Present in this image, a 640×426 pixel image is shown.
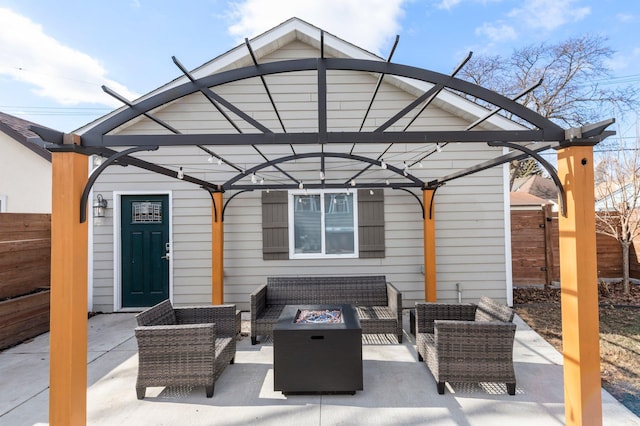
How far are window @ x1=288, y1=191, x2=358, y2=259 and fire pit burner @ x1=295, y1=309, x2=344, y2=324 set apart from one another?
6.57 ft

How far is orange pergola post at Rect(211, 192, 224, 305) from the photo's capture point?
5.14 m

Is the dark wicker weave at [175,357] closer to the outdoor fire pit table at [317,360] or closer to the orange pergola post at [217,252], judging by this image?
the outdoor fire pit table at [317,360]

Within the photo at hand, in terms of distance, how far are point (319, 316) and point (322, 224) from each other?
2.42 metres

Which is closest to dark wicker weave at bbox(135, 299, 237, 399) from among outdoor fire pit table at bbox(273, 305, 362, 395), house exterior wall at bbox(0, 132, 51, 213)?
outdoor fire pit table at bbox(273, 305, 362, 395)

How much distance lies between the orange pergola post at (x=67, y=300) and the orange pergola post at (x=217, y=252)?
2.97 metres

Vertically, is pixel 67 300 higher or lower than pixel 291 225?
lower

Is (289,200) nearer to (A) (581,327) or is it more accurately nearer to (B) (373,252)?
(B) (373,252)

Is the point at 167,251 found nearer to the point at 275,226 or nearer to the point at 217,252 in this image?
the point at 217,252

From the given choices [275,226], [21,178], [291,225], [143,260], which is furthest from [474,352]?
[21,178]

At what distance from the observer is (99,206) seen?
550 centimetres

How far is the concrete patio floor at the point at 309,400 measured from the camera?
100 inches

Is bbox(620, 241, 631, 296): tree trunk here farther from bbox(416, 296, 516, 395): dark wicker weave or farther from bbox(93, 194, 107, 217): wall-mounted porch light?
bbox(93, 194, 107, 217): wall-mounted porch light

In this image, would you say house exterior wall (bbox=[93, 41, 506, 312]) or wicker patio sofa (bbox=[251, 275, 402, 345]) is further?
house exterior wall (bbox=[93, 41, 506, 312])

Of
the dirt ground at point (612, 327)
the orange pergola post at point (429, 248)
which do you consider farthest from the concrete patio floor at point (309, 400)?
the orange pergola post at point (429, 248)
